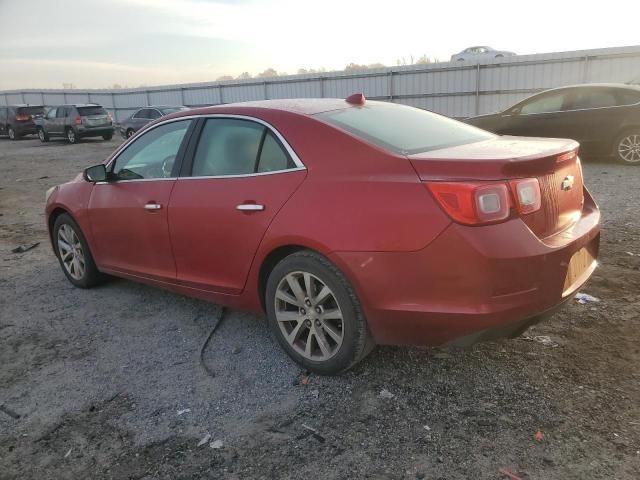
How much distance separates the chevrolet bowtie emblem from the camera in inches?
117

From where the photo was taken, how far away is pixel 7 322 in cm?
430

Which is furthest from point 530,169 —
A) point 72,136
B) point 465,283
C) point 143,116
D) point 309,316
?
point 72,136

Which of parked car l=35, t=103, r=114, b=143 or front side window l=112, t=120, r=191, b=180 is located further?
parked car l=35, t=103, r=114, b=143

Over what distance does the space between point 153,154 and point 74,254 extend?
148 centimetres

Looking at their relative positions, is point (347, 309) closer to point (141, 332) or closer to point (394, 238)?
point (394, 238)

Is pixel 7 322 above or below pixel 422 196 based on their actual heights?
below

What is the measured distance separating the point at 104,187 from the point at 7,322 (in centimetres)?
131

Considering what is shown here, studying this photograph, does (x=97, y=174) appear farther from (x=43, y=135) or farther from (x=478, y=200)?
(x=43, y=135)

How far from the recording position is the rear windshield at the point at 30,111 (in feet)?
91.0

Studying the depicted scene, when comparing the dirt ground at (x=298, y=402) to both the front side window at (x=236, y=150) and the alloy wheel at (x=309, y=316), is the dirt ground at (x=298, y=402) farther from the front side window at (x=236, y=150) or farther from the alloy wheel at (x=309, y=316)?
the front side window at (x=236, y=150)

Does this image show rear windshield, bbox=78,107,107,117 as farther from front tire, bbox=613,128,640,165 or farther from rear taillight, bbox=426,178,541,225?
rear taillight, bbox=426,178,541,225

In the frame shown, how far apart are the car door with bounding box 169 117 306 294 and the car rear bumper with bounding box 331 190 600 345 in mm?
646

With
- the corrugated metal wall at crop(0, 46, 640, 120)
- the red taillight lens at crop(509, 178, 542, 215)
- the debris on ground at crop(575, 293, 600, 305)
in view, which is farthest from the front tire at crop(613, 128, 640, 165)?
the red taillight lens at crop(509, 178, 542, 215)

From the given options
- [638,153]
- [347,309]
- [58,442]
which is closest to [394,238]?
[347,309]
